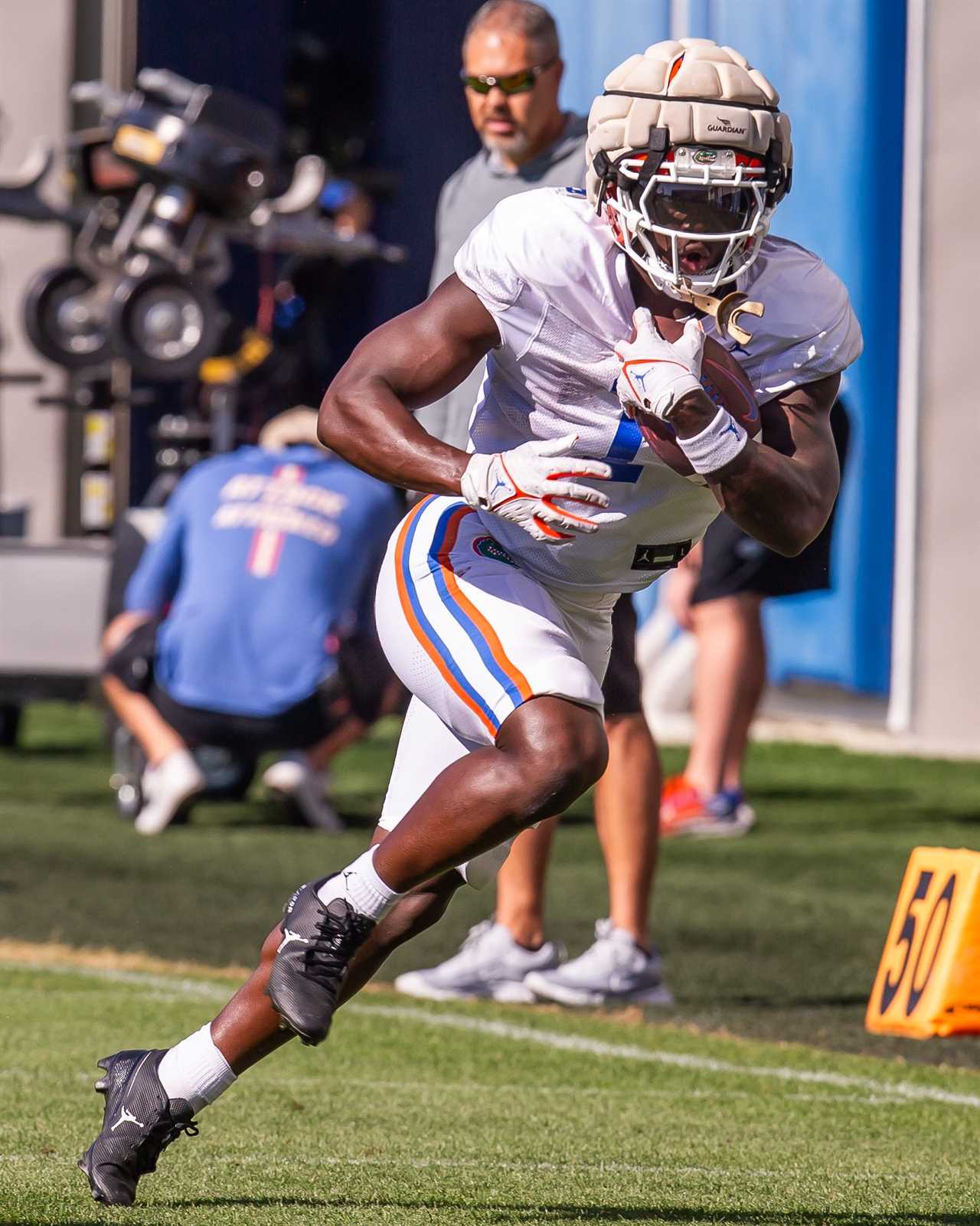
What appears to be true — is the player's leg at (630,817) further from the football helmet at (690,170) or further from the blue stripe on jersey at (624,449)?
the football helmet at (690,170)

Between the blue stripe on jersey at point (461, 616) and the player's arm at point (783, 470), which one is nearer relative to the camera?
the player's arm at point (783, 470)

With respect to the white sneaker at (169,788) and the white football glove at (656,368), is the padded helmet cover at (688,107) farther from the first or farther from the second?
the white sneaker at (169,788)

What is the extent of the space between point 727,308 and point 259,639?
499cm

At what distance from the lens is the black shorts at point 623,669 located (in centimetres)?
480

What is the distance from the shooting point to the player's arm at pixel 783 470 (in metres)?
3.04

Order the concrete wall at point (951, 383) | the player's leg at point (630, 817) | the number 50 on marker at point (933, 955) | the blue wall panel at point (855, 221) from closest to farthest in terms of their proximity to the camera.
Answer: the number 50 on marker at point (933, 955), the player's leg at point (630, 817), the concrete wall at point (951, 383), the blue wall panel at point (855, 221)

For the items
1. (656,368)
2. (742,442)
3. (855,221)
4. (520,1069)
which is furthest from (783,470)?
(855,221)

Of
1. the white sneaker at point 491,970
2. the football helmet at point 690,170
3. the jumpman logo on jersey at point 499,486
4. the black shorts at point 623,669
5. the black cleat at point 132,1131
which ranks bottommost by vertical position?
the white sneaker at point 491,970

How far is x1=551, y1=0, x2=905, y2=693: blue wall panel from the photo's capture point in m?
11.9

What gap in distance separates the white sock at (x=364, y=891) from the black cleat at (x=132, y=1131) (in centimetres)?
39

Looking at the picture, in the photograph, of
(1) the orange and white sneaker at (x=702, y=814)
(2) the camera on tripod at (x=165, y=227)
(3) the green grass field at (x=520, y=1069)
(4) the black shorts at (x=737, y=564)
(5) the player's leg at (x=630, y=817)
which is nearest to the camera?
(3) the green grass field at (x=520, y=1069)

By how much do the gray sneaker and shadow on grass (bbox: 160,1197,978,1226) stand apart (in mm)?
1780

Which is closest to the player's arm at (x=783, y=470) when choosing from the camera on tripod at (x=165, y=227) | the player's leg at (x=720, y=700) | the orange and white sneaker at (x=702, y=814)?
the player's leg at (x=720, y=700)

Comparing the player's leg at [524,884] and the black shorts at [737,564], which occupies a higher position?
the black shorts at [737,564]
